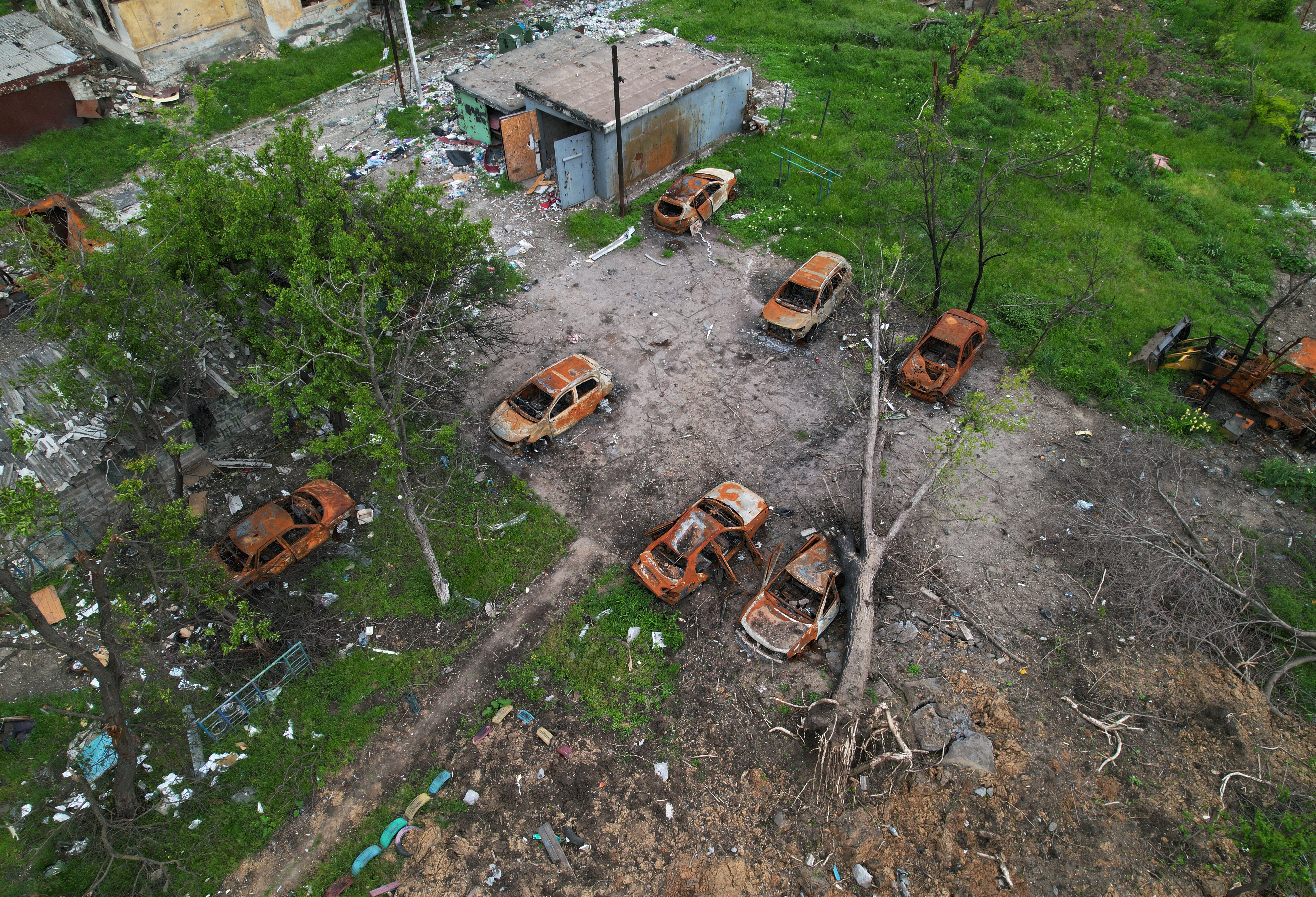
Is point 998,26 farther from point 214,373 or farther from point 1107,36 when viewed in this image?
point 214,373

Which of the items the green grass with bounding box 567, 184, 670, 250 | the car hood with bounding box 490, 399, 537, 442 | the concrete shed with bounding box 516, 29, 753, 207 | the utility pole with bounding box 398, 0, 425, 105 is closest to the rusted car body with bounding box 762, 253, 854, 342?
the green grass with bounding box 567, 184, 670, 250

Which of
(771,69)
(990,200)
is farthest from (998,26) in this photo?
(990,200)

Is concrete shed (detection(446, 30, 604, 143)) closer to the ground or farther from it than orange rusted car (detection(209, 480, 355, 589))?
farther from it

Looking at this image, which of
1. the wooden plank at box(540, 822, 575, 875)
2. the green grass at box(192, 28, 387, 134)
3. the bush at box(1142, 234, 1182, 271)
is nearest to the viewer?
the wooden plank at box(540, 822, 575, 875)

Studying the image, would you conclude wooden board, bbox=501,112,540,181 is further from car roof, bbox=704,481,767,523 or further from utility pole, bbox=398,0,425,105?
car roof, bbox=704,481,767,523

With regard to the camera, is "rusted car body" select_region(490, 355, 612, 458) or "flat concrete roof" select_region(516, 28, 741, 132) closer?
A: "rusted car body" select_region(490, 355, 612, 458)
